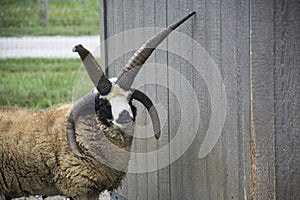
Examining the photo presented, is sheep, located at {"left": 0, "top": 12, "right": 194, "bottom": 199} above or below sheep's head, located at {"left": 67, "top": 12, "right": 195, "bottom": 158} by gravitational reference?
below

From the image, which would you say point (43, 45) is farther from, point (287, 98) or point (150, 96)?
point (287, 98)

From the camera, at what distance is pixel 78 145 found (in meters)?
6.43

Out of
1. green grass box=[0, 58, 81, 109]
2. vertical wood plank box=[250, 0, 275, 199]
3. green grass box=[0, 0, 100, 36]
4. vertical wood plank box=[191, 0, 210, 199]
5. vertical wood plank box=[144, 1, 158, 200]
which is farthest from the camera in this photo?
green grass box=[0, 0, 100, 36]

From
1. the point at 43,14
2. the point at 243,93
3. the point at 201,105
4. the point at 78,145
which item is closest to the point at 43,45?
the point at 43,14

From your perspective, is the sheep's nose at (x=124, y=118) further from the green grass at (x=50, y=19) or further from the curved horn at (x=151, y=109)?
the green grass at (x=50, y=19)

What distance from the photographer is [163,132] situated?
6.69 m

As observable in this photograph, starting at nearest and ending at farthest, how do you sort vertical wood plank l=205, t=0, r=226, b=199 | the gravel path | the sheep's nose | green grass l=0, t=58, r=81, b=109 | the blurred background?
vertical wood plank l=205, t=0, r=226, b=199 < the sheep's nose < green grass l=0, t=58, r=81, b=109 < the blurred background < the gravel path

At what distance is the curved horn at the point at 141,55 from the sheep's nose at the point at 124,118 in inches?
10.6

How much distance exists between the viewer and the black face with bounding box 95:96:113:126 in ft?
20.3

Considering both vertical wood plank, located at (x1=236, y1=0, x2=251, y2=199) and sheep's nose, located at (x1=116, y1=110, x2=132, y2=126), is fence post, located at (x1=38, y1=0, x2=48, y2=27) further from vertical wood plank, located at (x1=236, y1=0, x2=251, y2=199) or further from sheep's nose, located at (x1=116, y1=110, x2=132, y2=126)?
vertical wood plank, located at (x1=236, y1=0, x2=251, y2=199)

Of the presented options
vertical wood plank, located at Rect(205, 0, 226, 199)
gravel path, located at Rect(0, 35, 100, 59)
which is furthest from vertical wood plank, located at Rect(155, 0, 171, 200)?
gravel path, located at Rect(0, 35, 100, 59)

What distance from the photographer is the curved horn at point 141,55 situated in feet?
19.5

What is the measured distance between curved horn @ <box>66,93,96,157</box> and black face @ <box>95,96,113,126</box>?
0.08 meters

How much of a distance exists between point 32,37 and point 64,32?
0.84 meters
